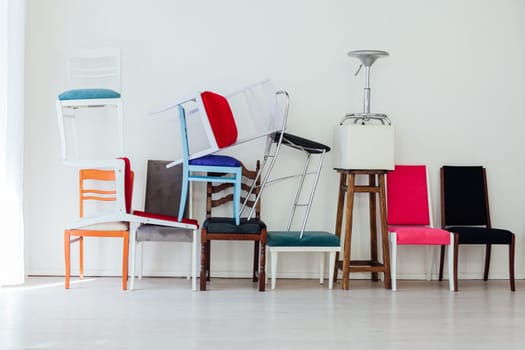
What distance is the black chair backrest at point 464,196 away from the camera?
17.3 feet

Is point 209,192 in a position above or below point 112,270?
above

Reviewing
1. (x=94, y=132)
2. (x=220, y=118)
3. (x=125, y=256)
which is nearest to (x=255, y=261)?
(x=125, y=256)

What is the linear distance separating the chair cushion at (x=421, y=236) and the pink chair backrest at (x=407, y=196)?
300mm

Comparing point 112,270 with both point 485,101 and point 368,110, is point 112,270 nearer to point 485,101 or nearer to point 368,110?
point 368,110

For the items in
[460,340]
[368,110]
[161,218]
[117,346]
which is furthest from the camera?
[368,110]

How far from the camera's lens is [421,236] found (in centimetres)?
490

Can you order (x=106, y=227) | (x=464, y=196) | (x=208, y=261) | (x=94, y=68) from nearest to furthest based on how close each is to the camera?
1. (x=106, y=227)
2. (x=208, y=261)
3. (x=94, y=68)
4. (x=464, y=196)

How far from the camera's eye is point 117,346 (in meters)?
3.21

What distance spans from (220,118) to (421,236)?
1.71 metres

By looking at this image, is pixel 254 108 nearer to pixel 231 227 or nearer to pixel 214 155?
pixel 214 155

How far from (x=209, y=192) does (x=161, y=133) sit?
0.63 m

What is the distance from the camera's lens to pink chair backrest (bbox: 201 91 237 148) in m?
4.64

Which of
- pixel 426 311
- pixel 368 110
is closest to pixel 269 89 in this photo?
pixel 368 110

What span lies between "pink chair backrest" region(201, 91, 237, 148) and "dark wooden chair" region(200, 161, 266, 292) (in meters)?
0.44
